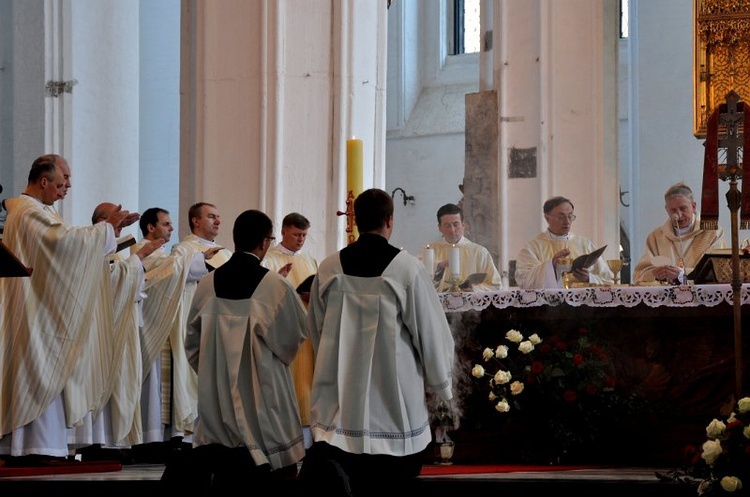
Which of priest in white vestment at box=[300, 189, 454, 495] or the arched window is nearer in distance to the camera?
priest in white vestment at box=[300, 189, 454, 495]

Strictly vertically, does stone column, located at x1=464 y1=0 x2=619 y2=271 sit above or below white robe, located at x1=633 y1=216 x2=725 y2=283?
above

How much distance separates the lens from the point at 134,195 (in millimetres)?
13695

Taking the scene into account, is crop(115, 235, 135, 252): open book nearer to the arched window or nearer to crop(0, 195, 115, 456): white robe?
crop(0, 195, 115, 456): white robe

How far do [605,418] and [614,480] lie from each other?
940 millimetres

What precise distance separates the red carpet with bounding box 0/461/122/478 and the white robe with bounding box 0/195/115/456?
9cm

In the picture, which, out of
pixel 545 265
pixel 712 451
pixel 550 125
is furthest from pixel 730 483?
pixel 550 125

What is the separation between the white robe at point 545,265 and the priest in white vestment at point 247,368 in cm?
271

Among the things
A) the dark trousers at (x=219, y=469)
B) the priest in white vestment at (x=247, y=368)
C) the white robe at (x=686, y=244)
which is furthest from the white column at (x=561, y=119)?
the dark trousers at (x=219, y=469)

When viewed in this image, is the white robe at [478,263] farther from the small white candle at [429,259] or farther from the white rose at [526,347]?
the white rose at [526,347]

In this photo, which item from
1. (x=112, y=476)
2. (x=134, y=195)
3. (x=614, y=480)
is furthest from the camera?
(x=134, y=195)

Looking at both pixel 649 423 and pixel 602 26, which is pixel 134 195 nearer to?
pixel 602 26

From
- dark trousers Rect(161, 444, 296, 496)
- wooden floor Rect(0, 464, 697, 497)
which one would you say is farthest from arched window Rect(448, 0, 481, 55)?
dark trousers Rect(161, 444, 296, 496)

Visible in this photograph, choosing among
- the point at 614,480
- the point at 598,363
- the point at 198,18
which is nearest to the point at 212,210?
the point at 198,18

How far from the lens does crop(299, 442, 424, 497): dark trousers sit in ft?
19.7
